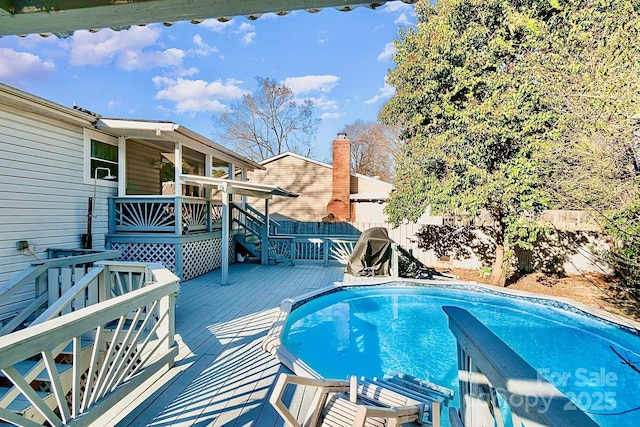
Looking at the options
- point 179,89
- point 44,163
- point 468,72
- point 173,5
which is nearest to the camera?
point 173,5

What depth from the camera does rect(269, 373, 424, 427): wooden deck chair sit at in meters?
2.34

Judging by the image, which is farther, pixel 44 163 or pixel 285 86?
pixel 285 86

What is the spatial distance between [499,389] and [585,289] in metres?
10.5

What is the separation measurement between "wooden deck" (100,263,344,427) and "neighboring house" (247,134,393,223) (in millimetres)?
9225

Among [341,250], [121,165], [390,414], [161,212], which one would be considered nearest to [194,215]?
[161,212]

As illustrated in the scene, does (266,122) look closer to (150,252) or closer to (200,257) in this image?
(200,257)

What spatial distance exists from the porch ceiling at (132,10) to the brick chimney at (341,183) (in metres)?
14.3

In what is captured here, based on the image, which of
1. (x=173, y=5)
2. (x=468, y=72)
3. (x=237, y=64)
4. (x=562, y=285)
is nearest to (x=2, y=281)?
(x=173, y=5)

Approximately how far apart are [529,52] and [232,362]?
9625 millimetres

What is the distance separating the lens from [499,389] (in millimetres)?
1025

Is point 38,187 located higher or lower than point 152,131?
lower

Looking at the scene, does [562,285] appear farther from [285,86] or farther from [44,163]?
[285,86]

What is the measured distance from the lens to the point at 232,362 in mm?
3877

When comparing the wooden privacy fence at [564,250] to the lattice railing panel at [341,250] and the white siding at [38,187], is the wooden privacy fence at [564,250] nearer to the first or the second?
the lattice railing panel at [341,250]
